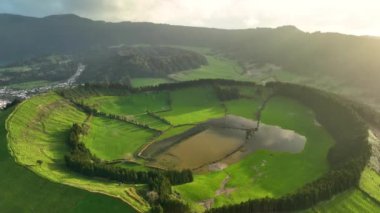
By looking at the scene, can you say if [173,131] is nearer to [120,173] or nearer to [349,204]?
[120,173]

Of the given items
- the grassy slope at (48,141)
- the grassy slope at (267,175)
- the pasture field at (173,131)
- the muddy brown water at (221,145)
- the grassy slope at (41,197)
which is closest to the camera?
the grassy slope at (41,197)

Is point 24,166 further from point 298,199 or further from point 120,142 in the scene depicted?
point 298,199

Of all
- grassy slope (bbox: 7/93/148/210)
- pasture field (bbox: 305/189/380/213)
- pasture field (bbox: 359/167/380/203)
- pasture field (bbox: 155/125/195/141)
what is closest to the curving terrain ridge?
pasture field (bbox: 155/125/195/141)

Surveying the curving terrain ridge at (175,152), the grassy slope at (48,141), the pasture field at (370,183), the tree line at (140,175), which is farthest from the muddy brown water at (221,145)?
the grassy slope at (48,141)

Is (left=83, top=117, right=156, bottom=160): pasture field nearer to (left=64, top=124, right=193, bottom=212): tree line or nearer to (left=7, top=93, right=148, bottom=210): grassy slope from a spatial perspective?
(left=7, top=93, right=148, bottom=210): grassy slope

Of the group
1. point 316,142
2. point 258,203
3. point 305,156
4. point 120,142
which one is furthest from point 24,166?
point 316,142

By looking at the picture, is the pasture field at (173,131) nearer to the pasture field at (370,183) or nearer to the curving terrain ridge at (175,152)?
the curving terrain ridge at (175,152)
